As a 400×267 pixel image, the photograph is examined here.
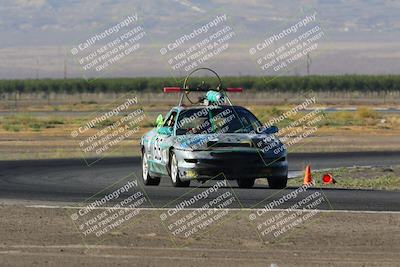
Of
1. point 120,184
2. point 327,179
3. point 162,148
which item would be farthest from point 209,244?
point 327,179

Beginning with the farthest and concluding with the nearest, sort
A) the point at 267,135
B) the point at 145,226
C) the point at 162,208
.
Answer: the point at 267,135, the point at 162,208, the point at 145,226

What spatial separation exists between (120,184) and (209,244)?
10.6 meters

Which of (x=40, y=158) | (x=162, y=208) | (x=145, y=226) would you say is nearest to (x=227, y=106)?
(x=162, y=208)

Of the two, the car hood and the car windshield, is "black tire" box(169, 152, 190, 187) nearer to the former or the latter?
the car hood

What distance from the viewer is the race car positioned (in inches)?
894

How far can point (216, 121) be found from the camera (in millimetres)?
23672

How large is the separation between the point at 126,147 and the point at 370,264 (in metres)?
32.5

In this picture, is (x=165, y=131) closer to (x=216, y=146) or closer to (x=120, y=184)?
(x=216, y=146)

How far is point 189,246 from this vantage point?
1512 cm

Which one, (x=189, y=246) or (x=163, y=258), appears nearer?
(x=163, y=258)

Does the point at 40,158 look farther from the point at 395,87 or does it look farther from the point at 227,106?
the point at 395,87

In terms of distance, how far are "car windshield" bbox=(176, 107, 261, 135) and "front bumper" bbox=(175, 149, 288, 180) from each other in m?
0.79

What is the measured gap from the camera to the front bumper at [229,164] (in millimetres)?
22688

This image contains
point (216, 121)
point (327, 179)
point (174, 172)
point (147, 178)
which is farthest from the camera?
point (327, 179)
